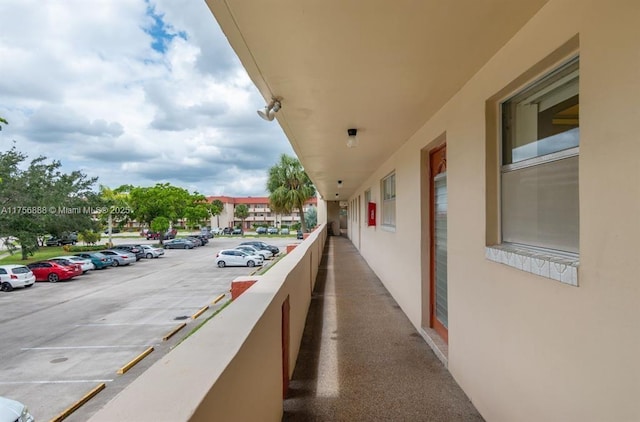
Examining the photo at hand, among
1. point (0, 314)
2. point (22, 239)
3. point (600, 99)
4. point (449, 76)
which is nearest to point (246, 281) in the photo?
point (449, 76)

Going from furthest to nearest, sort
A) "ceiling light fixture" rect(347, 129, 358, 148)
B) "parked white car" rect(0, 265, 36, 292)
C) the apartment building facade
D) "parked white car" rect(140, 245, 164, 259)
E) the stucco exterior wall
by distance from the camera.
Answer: the apartment building facade → "parked white car" rect(140, 245, 164, 259) → "parked white car" rect(0, 265, 36, 292) → "ceiling light fixture" rect(347, 129, 358, 148) → the stucco exterior wall

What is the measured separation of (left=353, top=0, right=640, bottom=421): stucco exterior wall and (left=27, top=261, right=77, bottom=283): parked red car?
23627 millimetres

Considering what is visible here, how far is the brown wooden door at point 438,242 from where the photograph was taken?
14.0 feet

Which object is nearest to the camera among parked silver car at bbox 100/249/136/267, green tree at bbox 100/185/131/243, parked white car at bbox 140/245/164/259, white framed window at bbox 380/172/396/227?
white framed window at bbox 380/172/396/227

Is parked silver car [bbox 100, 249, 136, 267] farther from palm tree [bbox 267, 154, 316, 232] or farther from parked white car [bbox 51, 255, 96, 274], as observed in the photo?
A: palm tree [bbox 267, 154, 316, 232]

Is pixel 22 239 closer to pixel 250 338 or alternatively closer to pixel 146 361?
pixel 146 361

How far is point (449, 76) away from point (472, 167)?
82cm

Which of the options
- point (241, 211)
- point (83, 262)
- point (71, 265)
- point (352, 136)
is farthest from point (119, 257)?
point (241, 211)

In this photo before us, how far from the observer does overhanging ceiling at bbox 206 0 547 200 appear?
6.63ft

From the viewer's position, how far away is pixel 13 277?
17797mm

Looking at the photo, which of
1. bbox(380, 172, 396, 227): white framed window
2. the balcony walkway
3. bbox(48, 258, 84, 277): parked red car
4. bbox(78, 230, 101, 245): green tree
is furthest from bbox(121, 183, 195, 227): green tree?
the balcony walkway

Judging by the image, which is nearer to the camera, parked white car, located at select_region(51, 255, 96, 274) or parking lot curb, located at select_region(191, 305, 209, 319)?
parking lot curb, located at select_region(191, 305, 209, 319)

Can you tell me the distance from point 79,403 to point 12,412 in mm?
1379

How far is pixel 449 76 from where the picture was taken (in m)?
3.04
